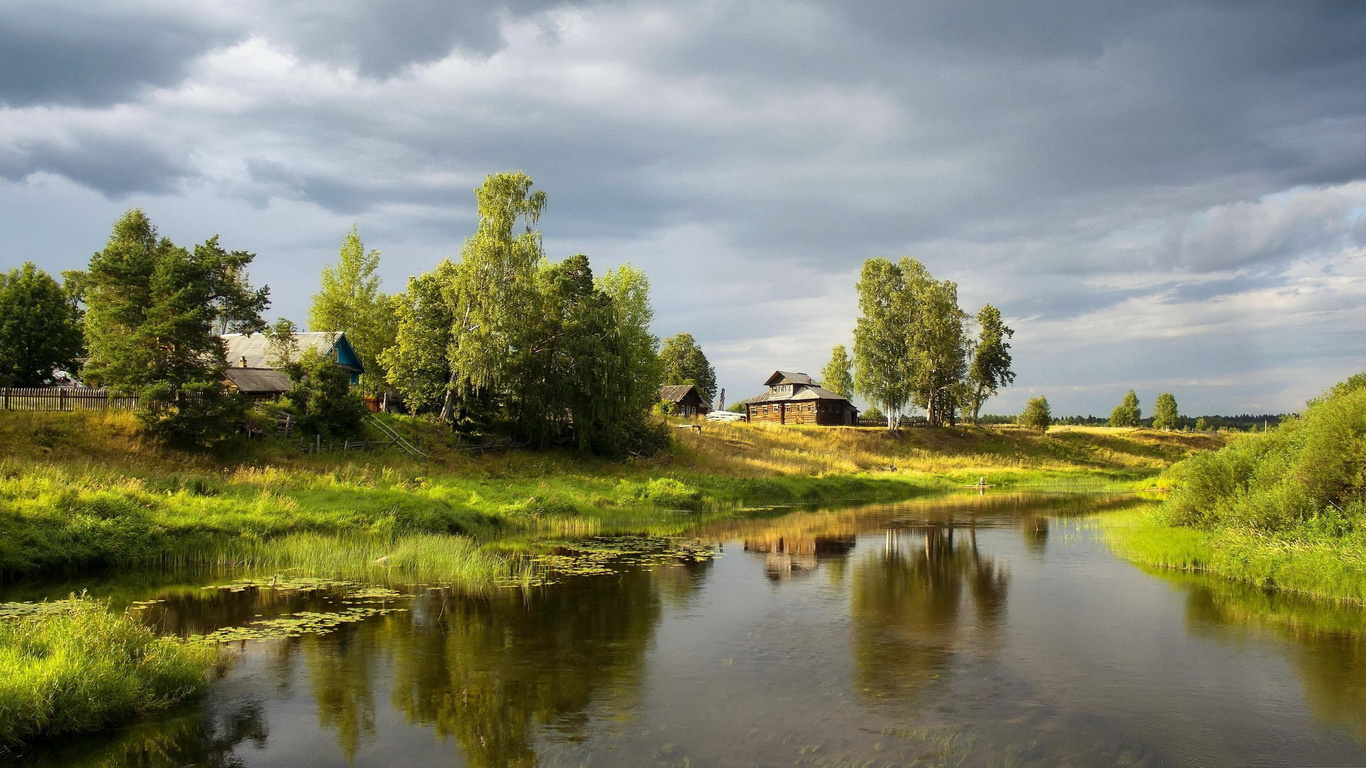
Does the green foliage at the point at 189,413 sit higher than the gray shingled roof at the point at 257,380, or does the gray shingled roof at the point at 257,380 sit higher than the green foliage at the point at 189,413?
the gray shingled roof at the point at 257,380

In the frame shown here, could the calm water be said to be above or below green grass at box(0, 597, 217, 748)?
below

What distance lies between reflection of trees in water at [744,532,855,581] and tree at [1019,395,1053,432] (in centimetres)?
6177

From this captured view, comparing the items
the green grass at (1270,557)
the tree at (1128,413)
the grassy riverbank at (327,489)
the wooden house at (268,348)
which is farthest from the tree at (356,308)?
the tree at (1128,413)

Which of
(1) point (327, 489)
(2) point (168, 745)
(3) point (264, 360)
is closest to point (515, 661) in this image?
(2) point (168, 745)

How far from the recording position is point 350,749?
1005 centimetres

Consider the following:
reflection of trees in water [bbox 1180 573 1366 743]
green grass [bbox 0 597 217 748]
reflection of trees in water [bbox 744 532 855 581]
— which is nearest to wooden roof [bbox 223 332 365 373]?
reflection of trees in water [bbox 744 532 855 581]

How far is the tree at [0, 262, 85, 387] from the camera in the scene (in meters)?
39.5

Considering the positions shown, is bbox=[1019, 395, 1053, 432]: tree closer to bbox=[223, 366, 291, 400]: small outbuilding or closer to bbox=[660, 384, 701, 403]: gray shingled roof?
bbox=[660, 384, 701, 403]: gray shingled roof

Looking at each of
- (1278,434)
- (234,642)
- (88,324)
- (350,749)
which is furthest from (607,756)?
(88,324)

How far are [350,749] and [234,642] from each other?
5.32 m

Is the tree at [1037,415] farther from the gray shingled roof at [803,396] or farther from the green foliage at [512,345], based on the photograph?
the green foliage at [512,345]

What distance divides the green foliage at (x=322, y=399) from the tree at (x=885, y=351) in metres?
45.3

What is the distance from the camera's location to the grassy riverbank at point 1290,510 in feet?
58.3

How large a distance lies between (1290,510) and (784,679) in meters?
14.9
